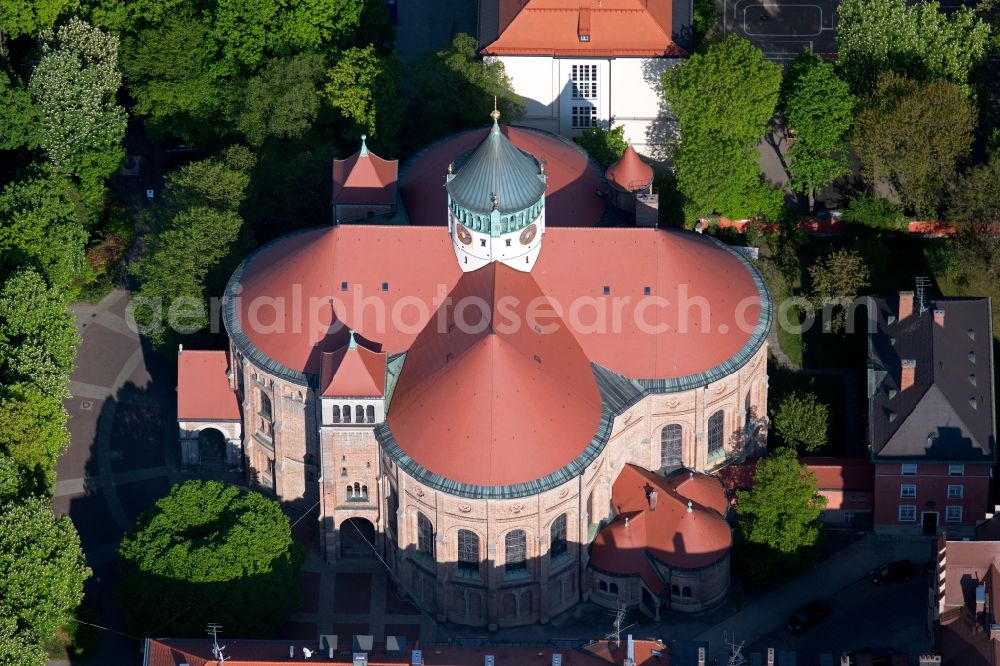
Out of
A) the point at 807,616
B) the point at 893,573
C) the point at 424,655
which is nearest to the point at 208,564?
the point at 424,655

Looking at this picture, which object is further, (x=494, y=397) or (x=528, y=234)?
(x=528, y=234)

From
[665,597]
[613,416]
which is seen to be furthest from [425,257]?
[665,597]

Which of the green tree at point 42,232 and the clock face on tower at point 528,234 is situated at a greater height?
the clock face on tower at point 528,234

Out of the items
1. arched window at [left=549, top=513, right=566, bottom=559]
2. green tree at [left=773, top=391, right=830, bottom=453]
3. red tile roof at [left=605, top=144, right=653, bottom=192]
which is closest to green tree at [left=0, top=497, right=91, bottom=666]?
arched window at [left=549, top=513, right=566, bottom=559]

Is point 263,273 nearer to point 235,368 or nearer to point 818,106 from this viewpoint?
point 235,368

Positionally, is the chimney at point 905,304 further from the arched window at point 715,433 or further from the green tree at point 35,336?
the green tree at point 35,336

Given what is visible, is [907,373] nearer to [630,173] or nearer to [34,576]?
[630,173]

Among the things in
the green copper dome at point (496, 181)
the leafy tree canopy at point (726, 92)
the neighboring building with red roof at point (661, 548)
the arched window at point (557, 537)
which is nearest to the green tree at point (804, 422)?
the neighboring building with red roof at point (661, 548)
